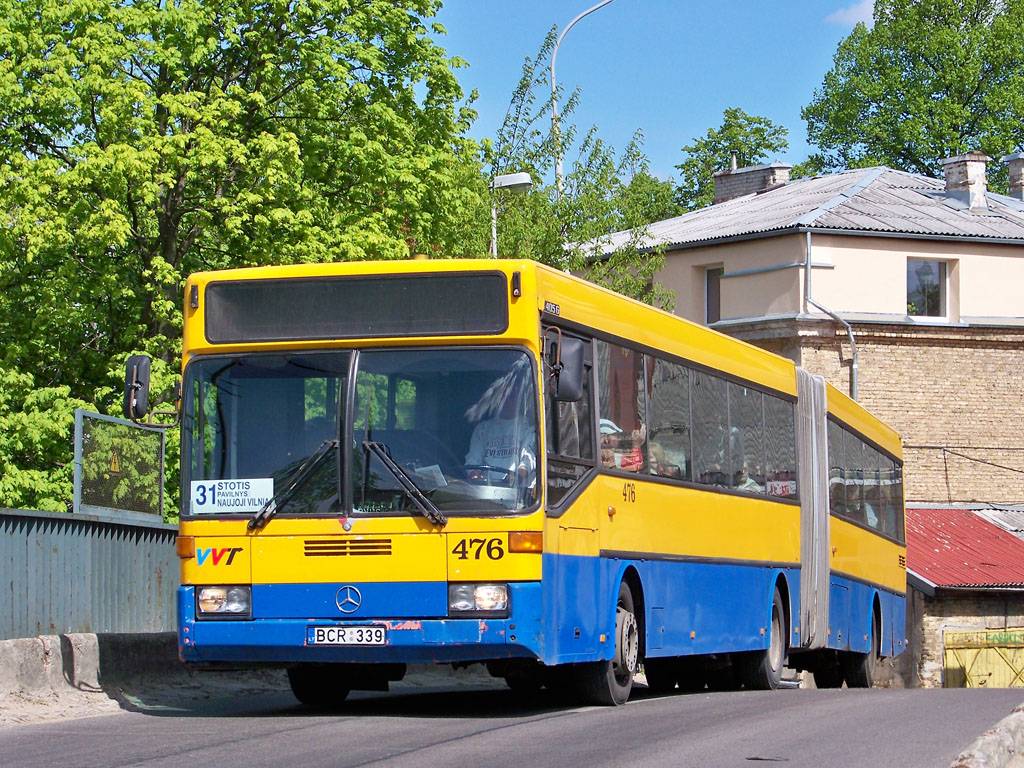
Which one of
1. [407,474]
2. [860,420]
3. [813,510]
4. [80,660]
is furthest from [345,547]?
[860,420]

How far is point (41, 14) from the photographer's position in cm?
2606

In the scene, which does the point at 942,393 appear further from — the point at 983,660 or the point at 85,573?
the point at 85,573

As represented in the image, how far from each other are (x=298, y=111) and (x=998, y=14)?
3944cm

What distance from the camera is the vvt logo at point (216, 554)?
34.8 ft

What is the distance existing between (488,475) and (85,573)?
542cm

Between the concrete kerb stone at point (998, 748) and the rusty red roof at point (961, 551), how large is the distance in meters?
27.4

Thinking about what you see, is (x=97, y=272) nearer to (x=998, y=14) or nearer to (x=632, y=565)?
(x=632, y=565)

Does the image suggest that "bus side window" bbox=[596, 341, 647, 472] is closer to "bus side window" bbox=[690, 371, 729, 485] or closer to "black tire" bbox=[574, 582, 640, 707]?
"black tire" bbox=[574, 582, 640, 707]

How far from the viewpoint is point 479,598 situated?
10.2 m

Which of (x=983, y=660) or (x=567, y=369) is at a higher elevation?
(x=567, y=369)

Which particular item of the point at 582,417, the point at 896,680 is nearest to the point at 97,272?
the point at 582,417

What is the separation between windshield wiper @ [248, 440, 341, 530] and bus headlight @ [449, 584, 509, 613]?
4.03ft

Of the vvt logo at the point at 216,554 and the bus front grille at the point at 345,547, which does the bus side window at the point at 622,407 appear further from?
the vvt logo at the point at 216,554

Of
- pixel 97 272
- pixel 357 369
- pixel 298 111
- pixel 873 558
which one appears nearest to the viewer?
pixel 357 369
